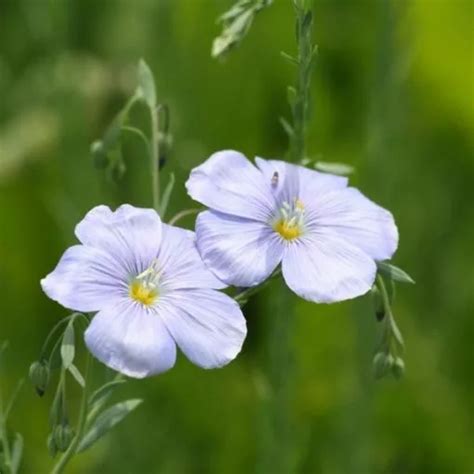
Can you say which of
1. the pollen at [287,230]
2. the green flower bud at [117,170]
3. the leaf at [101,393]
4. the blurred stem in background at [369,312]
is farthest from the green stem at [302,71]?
the blurred stem in background at [369,312]

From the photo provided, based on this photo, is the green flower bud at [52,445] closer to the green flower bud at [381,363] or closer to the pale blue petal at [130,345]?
the pale blue petal at [130,345]

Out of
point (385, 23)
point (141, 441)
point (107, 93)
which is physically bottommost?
point (141, 441)

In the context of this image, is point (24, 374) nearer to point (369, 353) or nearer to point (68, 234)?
point (68, 234)

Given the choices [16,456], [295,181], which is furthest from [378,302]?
[16,456]

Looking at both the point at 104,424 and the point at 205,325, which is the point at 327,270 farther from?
the point at 104,424

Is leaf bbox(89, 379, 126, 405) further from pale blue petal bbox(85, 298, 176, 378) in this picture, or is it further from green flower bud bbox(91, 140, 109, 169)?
green flower bud bbox(91, 140, 109, 169)

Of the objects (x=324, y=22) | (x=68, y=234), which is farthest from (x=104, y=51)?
(x=68, y=234)
